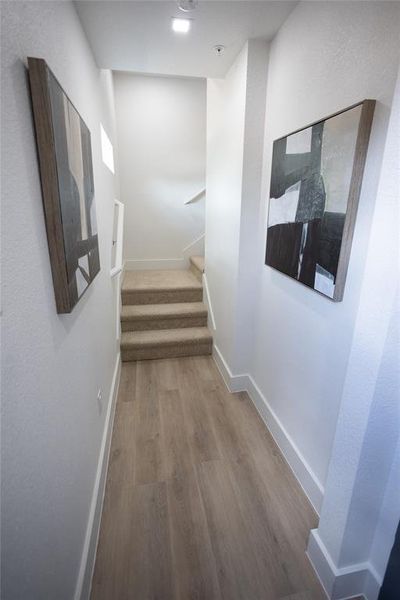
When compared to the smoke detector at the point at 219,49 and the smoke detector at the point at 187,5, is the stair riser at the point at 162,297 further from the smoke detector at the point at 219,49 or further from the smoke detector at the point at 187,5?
the smoke detector at the point at 187,5

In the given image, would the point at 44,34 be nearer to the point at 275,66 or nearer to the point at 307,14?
the point at 307,14

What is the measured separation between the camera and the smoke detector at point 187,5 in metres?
1.33

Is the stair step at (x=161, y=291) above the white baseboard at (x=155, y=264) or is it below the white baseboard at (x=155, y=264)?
below

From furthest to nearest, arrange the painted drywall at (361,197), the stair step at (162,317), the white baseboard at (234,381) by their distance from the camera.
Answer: the stair step at (162,317), the white baseboard at (234,381), the painted drywall at (361,197)

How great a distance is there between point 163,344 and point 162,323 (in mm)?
279

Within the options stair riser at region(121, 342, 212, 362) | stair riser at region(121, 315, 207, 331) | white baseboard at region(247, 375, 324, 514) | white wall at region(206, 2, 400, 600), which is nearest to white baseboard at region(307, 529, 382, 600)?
white wall at region(206, 2, 400, 600)

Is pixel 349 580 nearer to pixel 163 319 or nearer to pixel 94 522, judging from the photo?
pixel 94 522

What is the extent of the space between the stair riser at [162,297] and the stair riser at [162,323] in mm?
281

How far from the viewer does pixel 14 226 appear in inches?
25.8

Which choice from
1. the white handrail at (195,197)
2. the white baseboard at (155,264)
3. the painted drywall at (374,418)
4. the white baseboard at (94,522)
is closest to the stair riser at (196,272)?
the white baseboard at (155,264)

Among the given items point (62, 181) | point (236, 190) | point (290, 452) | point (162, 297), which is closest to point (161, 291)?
point (162, 297)

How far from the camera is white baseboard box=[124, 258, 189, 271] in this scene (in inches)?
159

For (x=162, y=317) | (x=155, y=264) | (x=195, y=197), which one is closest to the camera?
(x=162, y=317)

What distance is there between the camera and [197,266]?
11.7 feet
